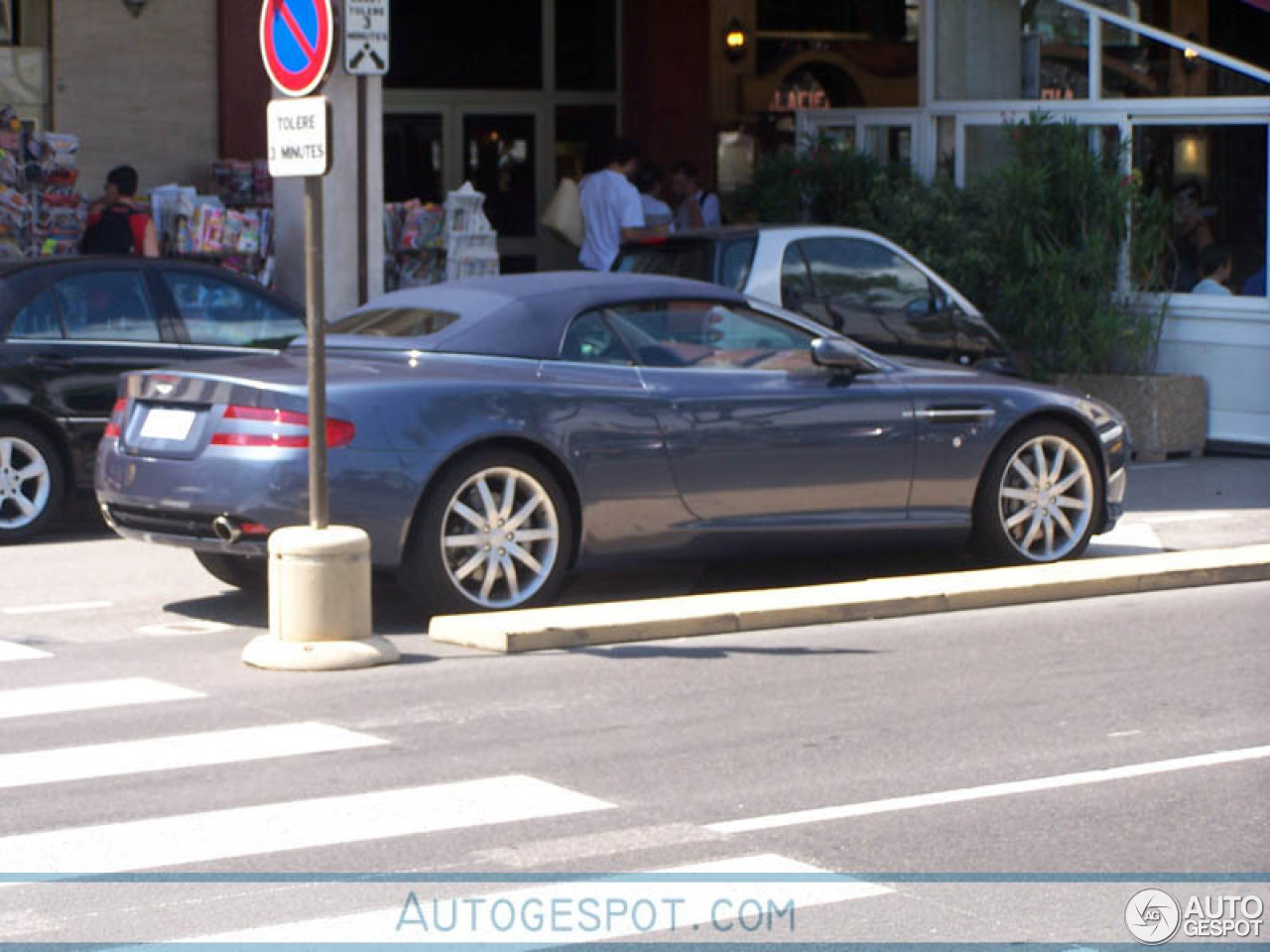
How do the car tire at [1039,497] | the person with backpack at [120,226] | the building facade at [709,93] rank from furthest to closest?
the building facade at [709,93], the person with backpack at [120,226], the car tire at [1039,497]

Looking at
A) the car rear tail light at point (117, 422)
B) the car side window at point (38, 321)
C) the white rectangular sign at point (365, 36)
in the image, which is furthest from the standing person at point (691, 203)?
the car rear tail light at point (117, 422)

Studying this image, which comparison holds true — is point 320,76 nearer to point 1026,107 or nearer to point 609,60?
point 1026,107

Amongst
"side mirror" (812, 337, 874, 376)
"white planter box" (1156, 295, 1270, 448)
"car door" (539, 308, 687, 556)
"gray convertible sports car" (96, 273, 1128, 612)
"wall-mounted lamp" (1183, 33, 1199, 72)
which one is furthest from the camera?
"wall-mounted lamp" (1183, 33, 1199, 72)

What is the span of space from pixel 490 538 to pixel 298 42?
86.4 inches

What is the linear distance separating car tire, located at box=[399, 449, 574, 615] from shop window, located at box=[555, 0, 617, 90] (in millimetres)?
14404

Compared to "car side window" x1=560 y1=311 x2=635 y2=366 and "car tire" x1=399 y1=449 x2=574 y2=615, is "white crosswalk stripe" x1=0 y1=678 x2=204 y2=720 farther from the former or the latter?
"car side window" x1=560 y1=311 x2=635 y2=366

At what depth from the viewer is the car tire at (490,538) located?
953cm

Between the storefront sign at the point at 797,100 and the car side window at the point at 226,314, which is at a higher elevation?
the storefront sign at the point at 797,100

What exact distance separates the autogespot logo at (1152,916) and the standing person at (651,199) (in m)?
13.1

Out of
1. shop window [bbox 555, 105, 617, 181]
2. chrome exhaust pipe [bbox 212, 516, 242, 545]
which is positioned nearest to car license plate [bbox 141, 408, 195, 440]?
chrome exhaust pipe [bbox 212, 516, 242, 545]

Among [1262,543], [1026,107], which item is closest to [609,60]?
[1026,107]

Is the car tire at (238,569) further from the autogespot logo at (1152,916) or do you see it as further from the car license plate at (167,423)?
the autogespot logo at (1152,916)

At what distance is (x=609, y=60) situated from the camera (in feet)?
78.0

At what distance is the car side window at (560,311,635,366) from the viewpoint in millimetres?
10219
